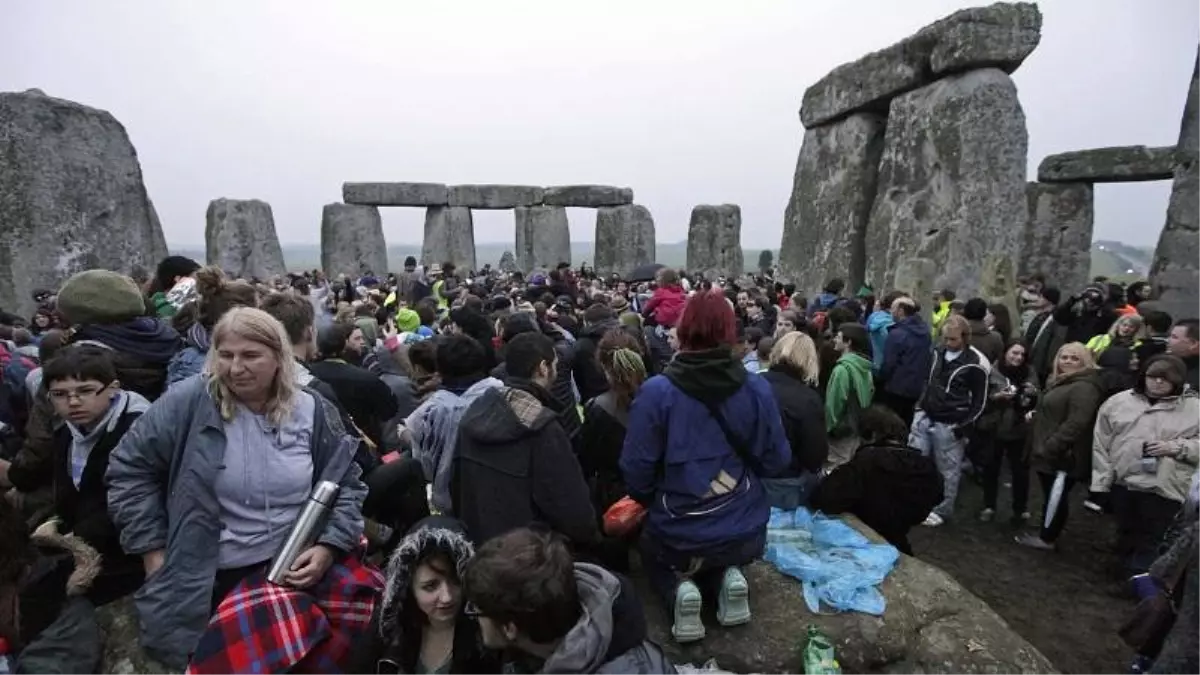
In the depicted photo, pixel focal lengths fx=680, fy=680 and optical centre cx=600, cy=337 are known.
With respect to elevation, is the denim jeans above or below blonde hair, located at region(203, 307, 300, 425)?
below

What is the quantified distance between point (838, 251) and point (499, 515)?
8.30 metres

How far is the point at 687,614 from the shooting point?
289cm

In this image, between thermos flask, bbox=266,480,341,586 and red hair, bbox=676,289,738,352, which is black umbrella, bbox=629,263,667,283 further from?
thermos flask, bbox=266,480,341,586

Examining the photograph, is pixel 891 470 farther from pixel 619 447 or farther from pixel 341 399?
pixel 341 399

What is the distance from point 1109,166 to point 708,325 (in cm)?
1486

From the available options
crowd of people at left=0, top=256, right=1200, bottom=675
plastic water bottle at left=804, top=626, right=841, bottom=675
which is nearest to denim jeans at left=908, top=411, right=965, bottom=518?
crowd of people at left=0, top=256, right=1200, bottom=675

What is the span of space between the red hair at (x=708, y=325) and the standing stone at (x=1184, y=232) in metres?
7.15

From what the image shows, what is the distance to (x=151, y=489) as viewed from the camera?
2.16m

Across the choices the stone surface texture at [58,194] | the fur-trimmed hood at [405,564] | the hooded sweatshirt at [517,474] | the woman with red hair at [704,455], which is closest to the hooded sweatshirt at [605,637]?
the fur-trimmed hood at [405,564]

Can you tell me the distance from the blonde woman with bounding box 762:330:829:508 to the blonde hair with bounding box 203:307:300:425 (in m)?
2.26

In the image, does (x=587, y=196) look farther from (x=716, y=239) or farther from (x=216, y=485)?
(x=216, y=485)

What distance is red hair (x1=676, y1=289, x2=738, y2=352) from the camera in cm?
285

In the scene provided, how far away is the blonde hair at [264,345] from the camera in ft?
7.19

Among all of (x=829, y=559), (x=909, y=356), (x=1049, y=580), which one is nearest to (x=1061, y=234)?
(x=909, y=356)
